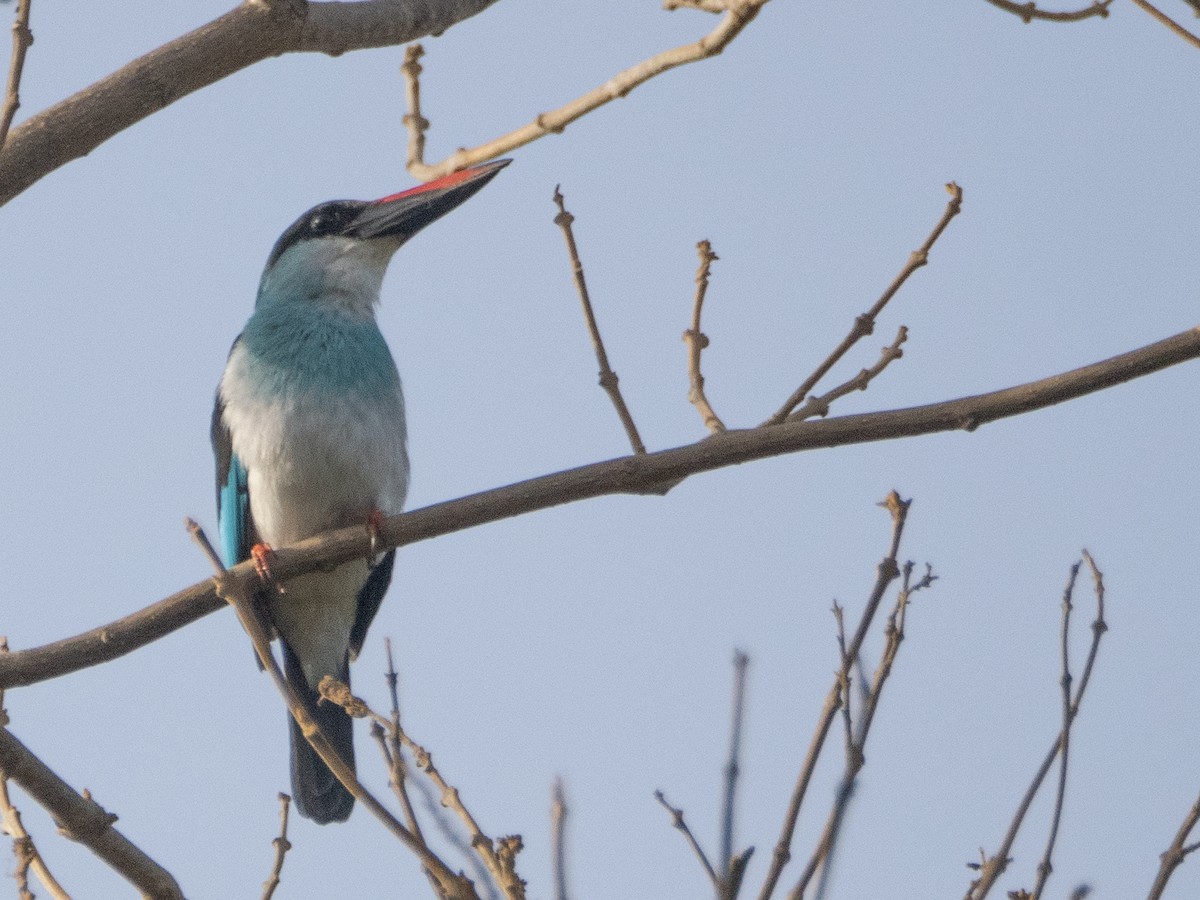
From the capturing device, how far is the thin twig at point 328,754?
79.0 inches

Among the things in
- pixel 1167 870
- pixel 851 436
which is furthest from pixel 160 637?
pixel 1167 870

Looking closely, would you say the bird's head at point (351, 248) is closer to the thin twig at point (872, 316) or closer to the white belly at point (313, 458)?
the white belly at point (313, 458)

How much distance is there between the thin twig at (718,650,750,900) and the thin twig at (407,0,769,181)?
1135 millimetres

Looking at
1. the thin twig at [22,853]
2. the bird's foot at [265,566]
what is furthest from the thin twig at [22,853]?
the bird's foot at [265,566]

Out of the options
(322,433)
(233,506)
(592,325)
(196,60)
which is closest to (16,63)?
(196,60)

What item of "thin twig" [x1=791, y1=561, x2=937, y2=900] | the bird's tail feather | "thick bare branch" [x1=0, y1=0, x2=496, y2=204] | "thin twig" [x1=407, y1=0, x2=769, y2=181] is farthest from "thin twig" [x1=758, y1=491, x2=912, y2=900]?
the bird's tail feather

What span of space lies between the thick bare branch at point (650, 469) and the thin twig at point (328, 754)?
0.69 m

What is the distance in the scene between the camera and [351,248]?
532cm

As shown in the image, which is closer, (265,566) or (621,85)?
(621,85)

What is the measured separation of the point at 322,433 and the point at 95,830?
6.03ft

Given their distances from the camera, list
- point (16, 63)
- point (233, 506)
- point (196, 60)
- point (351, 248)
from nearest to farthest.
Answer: point (16, 63)
point (196, 60)
point (233, 506)
point (351, 248)

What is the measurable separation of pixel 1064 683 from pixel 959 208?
1.01 m

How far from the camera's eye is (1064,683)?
2715 millimetres

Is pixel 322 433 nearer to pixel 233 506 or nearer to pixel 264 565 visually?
pixel 233 506
